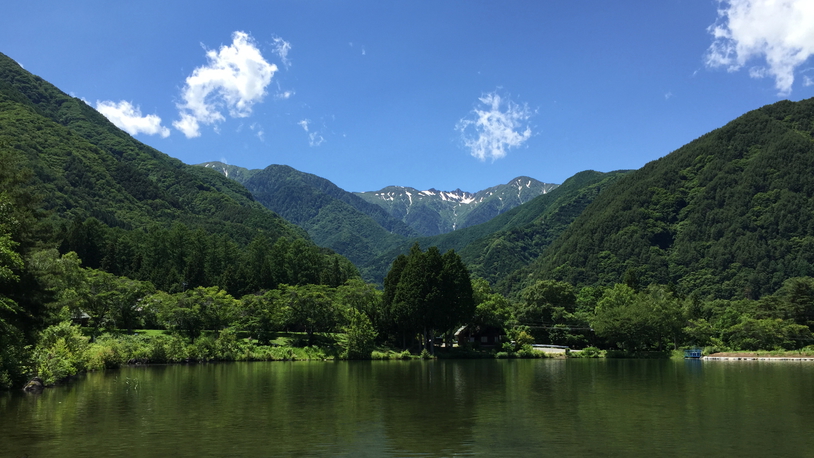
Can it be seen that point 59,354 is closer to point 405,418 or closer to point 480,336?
point 405,418

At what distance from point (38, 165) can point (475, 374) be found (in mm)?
191239

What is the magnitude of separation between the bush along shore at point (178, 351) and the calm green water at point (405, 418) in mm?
2661

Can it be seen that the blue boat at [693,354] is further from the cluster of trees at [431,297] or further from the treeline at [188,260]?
the treeline at [188,260]

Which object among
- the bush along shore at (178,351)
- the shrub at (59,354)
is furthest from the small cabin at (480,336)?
the shrub at (59,354)

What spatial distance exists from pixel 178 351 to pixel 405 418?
155 ft

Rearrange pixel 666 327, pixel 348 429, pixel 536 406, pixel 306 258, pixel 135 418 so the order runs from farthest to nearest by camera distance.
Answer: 1. pixel 306 258
2. pixel 666 327
3. pixel 536 406
4. pixel 135 418
5. pixel 348 429

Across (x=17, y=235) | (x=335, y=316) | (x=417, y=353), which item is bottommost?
(x=417, y=353)

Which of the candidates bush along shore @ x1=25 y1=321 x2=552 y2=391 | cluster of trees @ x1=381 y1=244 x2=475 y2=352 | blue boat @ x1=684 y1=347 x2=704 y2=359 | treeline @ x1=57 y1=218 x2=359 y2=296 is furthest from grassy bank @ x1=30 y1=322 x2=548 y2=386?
treeline @ x1=57 y1=218 x2=359 y2=296

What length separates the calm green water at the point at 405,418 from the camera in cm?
1906

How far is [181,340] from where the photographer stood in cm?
6600

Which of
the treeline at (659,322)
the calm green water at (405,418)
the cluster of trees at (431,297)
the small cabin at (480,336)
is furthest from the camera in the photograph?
the small cabin at (480,336)

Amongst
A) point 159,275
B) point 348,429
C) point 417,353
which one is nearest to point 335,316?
point 417,353

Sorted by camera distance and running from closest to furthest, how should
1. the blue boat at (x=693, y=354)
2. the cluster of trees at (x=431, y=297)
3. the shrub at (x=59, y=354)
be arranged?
the shrub at (x=59, y=354)
the cluster of trees at (x=431, y=297)
the blue boat at (x=693, y=354)

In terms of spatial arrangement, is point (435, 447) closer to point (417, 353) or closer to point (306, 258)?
point (417, 353)
